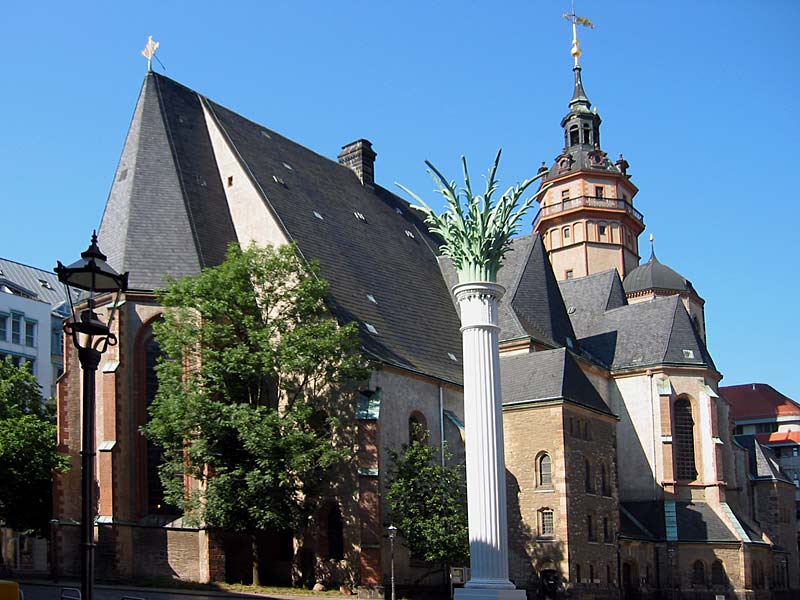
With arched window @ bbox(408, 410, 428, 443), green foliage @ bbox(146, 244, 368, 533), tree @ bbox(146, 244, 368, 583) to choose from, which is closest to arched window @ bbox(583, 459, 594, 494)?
arched window @ bbox(408, 410, 428, 443)

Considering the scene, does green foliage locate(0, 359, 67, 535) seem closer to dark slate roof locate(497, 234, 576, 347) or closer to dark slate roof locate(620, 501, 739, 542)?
dark slate roof locate(497, 234, 576, 347)

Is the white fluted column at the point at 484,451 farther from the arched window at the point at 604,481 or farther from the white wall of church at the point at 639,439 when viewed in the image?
the white wall of church at the point at 639,439

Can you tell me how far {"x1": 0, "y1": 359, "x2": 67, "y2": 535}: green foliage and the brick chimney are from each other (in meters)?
21.3

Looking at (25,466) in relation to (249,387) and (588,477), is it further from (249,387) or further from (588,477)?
(588,477)

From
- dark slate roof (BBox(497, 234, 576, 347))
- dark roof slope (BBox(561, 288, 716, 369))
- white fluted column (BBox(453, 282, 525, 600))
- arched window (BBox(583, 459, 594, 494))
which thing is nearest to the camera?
white fluted column (BBox(453, 282, 525, 600))

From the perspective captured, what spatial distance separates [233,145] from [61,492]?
15.2 m

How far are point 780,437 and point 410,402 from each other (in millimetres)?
58184

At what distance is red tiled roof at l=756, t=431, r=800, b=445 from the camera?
280 feet

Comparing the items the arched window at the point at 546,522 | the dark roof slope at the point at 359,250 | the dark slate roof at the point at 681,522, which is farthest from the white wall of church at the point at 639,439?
the arched window at the point at 546,522

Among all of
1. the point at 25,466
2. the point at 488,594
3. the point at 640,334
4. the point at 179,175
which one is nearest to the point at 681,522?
the point at 640,334

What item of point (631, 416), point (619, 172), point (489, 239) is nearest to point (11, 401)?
point (489, 239)

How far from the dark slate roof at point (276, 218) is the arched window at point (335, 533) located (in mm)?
5628

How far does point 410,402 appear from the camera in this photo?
38188mm

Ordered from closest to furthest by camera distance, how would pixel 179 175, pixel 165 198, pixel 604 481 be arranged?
pixel 165 198, pixel 179 175, pixel 604 481
